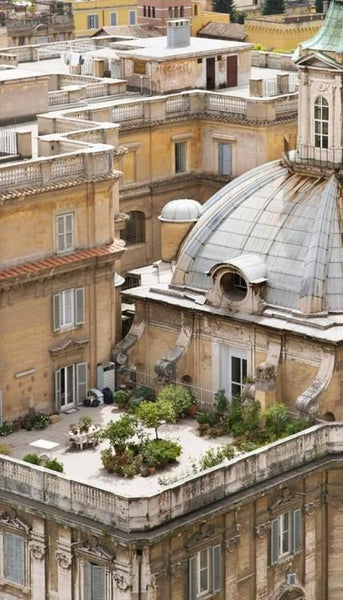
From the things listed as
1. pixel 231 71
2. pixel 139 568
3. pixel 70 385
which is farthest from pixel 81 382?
pixel 231 71

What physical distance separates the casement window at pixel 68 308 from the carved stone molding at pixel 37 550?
10.7 m

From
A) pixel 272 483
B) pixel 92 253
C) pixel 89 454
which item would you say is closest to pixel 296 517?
pixel 272 483

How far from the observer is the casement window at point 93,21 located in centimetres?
18812

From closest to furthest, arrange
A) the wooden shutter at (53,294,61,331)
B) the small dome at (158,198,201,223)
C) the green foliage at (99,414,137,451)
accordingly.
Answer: the green foliage at (99,414,137,451) < the wooden shutter at (53,294,61,331) < the small dome at (158,198,201,223)

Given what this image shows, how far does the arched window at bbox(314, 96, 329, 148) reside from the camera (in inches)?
3388

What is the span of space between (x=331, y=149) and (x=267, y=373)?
10.5 meters

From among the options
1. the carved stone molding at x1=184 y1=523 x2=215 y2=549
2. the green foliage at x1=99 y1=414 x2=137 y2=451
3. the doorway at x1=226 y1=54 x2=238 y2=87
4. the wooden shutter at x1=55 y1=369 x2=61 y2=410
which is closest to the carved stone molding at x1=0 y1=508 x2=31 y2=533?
the green foliage at x1=99 y1=414 x2=137 y2=451

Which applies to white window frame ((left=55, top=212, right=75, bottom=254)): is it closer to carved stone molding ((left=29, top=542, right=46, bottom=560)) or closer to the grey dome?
the grey dome

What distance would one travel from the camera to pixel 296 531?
262 feet

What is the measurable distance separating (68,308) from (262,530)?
41.1 feet

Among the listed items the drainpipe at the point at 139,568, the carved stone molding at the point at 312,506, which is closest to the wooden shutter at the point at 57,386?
the carved stone molding at the point at 312,506

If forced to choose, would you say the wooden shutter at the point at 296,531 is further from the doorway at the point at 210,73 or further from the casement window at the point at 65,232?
the doorway at the point at 210,73

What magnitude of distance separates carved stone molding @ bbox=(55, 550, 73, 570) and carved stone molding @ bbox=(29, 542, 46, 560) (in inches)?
25.2

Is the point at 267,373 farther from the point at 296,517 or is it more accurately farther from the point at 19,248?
the point at 19,248
